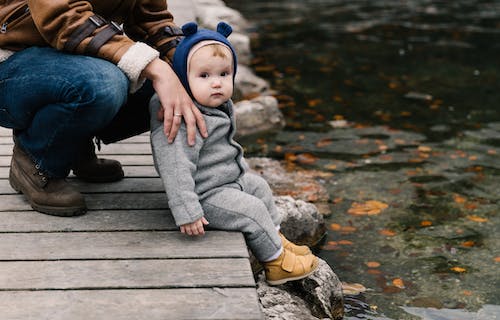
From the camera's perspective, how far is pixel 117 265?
2752 mm

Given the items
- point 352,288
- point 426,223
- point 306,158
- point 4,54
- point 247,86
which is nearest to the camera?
point 4,54

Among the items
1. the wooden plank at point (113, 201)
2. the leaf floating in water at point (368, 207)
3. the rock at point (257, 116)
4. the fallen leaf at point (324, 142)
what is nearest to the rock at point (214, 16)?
the rock at point (257, 116)

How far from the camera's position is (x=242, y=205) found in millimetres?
3043

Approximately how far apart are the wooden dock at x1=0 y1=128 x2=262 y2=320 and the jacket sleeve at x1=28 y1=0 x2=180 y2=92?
0.59m

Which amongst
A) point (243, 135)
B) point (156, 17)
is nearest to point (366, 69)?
point (243, 135)

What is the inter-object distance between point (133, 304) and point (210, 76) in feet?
3.33

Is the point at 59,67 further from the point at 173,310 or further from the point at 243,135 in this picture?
the point at 243,135

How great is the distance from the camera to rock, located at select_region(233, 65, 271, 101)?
733 centimetres

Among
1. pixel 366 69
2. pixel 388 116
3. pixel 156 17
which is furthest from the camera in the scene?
pixel 366 69

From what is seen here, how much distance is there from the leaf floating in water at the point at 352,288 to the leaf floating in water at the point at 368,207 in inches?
38.9


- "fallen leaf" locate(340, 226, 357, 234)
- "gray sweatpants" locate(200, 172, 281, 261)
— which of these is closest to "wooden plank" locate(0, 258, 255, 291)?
"gray sweatpants" locate(200, 172, 281, 261)

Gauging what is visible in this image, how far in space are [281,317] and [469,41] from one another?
7.85 metres

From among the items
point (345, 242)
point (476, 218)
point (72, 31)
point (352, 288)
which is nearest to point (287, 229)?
point (345, 242)

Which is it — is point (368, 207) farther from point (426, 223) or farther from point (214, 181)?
point (214, 181)
